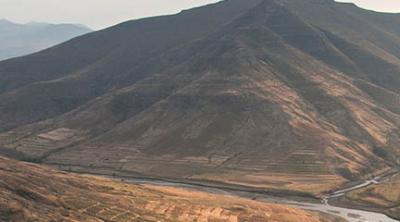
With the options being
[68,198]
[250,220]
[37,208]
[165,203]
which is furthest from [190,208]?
[37,208]

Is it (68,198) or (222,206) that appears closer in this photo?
(68,198)

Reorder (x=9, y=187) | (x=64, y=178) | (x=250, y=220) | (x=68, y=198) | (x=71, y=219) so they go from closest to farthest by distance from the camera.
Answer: (x=71, y=219) < (x=9, y=187) < (x=68, y=198) < (x=250, y=220) < (x=64, y=178)

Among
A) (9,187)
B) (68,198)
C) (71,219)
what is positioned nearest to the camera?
(71,219)

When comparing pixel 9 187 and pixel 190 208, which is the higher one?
pixel 9 187

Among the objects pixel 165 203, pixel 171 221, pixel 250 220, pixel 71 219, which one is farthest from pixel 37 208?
pixel 250 220

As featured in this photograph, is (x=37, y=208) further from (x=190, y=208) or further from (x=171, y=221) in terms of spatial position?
(x=190, y=208)

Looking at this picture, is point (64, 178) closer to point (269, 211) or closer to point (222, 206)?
point (222, 206)

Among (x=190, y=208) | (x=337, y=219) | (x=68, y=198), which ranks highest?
(x=68, y=198)
